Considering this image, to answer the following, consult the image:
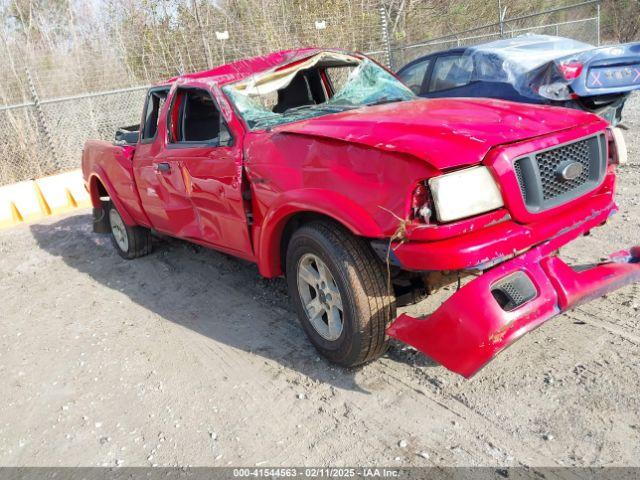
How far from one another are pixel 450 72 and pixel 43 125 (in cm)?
772

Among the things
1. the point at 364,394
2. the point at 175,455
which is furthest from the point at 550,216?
the point at 175,455

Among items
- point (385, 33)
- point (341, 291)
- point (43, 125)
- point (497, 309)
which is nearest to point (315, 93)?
point (341, 291)

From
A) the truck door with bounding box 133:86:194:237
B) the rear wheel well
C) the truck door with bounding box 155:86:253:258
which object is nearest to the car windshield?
the truck door with bounding box 155:86:253:258

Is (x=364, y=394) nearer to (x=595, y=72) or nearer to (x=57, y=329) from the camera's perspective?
(x=57, y=329)

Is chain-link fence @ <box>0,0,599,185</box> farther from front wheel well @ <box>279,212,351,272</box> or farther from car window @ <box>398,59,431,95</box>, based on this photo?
front wheel well @ <box>279,212,351,272</box>

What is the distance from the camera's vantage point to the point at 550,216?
272cm

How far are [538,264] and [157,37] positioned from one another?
1202 centimetres

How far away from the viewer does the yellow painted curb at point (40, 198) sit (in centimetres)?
838

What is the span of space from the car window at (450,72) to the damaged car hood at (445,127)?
167 inches

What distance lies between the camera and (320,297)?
3.21m

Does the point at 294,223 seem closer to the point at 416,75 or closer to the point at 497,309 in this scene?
the point at 497,309

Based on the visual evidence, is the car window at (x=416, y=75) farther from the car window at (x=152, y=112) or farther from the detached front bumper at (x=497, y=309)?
the detached front bumper at (x=497, y=309)

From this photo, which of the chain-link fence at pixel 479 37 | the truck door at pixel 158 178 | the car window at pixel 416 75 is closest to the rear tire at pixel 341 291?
the truck door at pixel 158 178

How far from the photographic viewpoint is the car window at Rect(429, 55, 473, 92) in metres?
7.36
